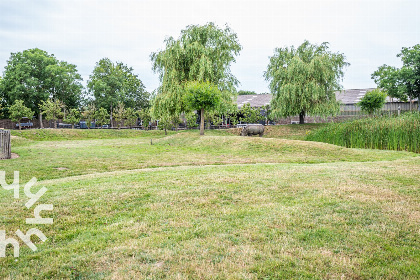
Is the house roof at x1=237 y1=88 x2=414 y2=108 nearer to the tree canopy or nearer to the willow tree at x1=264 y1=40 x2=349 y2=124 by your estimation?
the willow tree at x1=264 y1=40 x2=349 y2=124

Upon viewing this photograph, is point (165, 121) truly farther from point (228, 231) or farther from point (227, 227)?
point (228, 231)

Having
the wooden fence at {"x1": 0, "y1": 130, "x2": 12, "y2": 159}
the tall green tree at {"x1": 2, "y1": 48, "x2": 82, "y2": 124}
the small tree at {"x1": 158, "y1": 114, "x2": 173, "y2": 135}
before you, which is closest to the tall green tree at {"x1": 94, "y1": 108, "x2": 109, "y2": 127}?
the tall green tree at {"x1": 2, "y1": 48, "x2": 82, "y2": 124}

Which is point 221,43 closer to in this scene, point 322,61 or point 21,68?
point 322,61

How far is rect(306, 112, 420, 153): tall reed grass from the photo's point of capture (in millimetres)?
15758

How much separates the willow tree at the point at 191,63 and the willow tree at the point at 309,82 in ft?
16.9

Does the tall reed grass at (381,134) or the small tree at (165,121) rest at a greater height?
the small tree at (165,121)

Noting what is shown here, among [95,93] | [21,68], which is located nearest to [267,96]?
[95,93]

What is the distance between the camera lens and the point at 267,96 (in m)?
46.0

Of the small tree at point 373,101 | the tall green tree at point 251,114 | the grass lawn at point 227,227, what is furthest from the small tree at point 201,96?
the small tree at point 373,101

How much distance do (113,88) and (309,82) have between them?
3363 cm

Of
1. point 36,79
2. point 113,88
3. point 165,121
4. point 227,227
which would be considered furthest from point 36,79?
point 227,227

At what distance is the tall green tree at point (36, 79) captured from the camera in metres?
39.5

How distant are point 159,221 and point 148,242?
0.75 meters

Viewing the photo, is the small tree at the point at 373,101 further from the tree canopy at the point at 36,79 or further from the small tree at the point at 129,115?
the tree canopy at the point at 36,79
